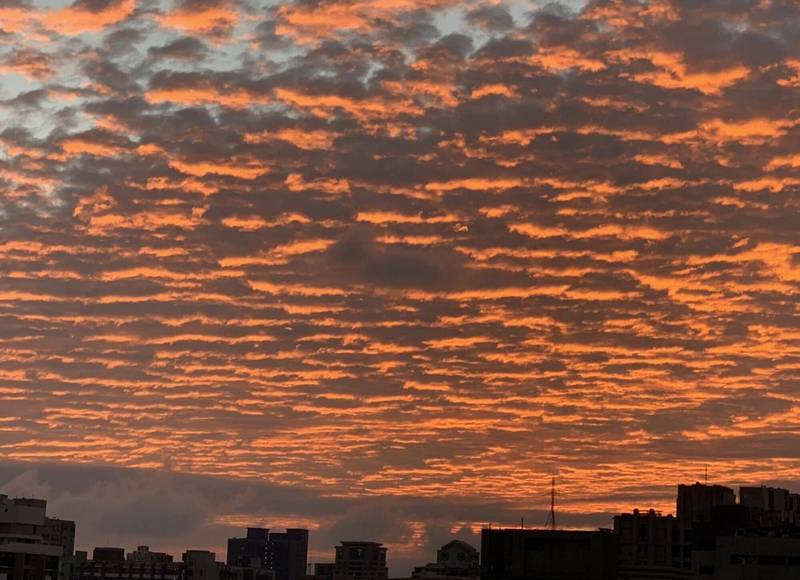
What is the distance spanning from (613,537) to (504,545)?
1440 cm

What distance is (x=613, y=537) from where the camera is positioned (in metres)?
197

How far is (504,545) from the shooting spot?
199 meters

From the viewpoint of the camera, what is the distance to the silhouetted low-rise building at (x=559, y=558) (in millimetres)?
192125

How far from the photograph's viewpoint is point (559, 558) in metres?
194

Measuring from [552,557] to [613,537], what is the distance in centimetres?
953

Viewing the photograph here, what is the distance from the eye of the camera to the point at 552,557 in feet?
634

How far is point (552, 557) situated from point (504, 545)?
8.18 metres

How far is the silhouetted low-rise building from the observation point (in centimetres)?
19212
